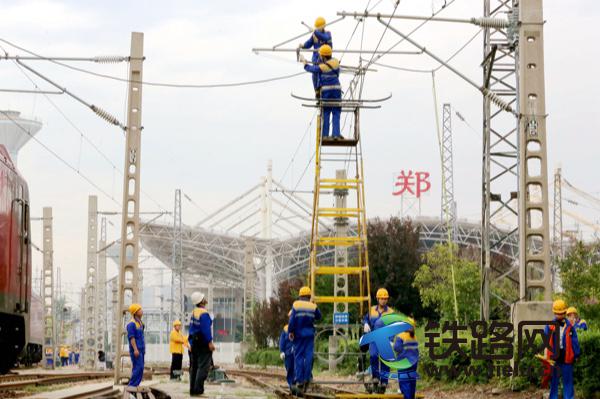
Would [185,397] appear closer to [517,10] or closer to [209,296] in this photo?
[517,10]

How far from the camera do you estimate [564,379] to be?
51.9 feet

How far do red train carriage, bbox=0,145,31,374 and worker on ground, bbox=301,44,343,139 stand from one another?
6.65m

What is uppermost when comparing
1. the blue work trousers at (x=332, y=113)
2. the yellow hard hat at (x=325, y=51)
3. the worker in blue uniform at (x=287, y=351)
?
the yellow hard hat at (x=325, y=51)

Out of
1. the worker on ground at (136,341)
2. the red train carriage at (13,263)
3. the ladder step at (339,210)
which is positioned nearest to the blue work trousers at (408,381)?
the worker on ground at (136,341)

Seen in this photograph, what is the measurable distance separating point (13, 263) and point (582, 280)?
18.9 meters

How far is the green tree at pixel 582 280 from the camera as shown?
31.8 metres

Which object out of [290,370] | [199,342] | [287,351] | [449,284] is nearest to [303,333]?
[290,370]

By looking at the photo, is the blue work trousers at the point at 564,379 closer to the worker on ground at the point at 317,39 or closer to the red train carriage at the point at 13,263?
the red train carriage at the point at 13,263

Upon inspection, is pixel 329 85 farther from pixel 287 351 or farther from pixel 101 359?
pixel 101 359

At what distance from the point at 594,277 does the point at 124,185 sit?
564 inches

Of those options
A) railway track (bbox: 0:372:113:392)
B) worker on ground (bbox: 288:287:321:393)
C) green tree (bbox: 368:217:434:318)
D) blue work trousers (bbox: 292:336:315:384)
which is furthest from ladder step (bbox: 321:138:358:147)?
green tree (bbox: 368:217:434:318)

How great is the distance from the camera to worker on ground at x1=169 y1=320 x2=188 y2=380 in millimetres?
29125

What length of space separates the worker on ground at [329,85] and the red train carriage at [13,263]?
21.8ft

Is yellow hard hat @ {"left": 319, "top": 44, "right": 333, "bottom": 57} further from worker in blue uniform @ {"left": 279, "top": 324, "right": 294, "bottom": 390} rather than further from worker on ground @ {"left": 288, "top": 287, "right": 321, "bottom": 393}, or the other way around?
worker on ground @ {"left": 288, "top": 287, "right": 321, "bottom": 393}
